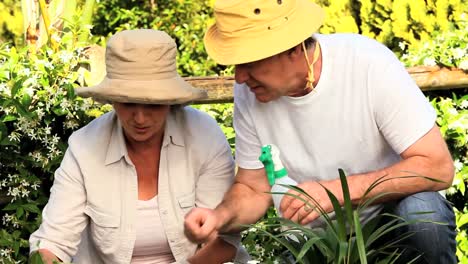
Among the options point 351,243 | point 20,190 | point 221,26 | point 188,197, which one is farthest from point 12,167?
point 351,243

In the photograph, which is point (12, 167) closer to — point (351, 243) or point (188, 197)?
Result: point (188, 197)

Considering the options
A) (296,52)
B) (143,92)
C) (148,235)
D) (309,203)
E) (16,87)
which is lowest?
(148,235)

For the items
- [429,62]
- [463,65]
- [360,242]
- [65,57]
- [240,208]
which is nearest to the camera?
[360,242]

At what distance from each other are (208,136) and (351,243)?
82cm

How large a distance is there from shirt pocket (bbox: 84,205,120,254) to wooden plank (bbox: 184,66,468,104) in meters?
1.21

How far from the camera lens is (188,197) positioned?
378 centimetres

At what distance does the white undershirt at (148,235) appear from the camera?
12.3ft

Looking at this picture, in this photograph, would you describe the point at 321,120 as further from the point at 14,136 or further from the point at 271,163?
the point at 14,136

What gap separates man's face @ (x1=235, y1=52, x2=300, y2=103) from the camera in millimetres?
3379

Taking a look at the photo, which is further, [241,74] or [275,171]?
[275,171]

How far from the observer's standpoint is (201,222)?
11.6 ft

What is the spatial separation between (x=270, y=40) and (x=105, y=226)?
2.95 feet

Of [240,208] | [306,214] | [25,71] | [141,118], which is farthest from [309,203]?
[25,71]

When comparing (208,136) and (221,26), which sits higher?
(221,26)
